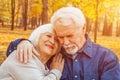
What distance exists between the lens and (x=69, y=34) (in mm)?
3293

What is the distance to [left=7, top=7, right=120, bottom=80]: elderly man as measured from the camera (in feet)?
10.8

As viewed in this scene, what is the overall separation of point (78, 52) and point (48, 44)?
12.0 inches

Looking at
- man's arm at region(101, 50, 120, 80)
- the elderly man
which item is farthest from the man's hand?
man's arm at region(101, 50, 120, 80)

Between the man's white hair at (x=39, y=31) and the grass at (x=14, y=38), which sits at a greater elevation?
the man's white hair at (x=39, y=31)

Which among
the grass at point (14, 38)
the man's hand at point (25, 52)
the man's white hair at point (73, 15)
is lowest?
the grass at point (14, 38)

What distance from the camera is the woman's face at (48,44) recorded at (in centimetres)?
337

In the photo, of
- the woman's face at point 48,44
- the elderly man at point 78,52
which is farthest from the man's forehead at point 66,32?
the woman's face at point 48,44

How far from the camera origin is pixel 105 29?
4144 cm

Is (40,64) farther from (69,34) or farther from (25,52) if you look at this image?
(69,34)

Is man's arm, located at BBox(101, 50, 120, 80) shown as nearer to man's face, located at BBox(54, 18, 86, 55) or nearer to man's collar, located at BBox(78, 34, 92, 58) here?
man's collar, located at BBox(78, 34, 92, 58)

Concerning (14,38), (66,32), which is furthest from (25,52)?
(14,38)

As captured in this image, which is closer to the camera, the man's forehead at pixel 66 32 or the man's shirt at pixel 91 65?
the man's forehead at pixel 66 32

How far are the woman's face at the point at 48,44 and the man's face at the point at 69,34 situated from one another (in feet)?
0.22

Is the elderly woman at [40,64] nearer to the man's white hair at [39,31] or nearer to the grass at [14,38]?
the man's white hair at [39,31]
